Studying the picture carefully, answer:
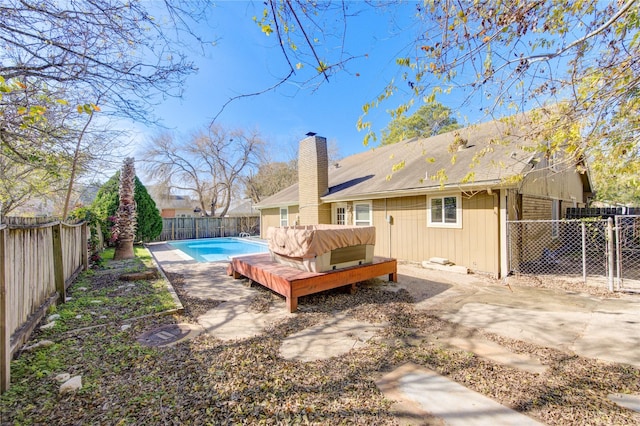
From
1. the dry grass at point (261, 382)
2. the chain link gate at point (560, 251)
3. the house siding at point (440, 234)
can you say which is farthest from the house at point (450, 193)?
the dry grass at point (261, 382)

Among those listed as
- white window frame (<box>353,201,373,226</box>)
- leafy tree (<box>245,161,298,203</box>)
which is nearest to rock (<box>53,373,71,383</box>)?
white window frame (<box>353,201,373,226</box>)

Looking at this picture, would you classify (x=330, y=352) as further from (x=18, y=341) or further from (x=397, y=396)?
(x=18, y=341)

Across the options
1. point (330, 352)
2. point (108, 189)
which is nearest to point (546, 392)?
point (330, 352)

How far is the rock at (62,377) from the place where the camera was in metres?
2.54

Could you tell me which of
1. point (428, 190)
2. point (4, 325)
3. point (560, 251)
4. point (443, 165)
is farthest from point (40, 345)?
point (560, 251)

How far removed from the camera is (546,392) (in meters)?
2.39

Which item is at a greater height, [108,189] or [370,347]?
[108,189]

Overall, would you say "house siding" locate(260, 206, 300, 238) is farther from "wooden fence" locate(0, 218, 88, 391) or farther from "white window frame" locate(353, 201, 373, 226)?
"wooden fence" locate(0, 218, 88, 391)

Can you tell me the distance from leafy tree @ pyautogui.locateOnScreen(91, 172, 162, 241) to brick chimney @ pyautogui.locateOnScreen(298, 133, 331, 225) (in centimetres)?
798

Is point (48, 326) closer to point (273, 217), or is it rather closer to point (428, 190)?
point (428, 190)

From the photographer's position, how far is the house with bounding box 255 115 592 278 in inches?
266

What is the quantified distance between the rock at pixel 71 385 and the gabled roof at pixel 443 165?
460 centimetres

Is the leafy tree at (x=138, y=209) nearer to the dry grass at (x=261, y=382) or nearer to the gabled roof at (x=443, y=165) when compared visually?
the gabled roof at (x=443, y=165)

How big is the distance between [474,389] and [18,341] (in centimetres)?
455
